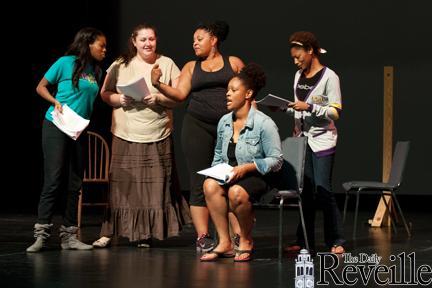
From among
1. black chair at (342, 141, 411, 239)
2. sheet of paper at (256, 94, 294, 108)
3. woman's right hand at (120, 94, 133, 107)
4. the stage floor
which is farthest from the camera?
black chair at (342, 141, 411, 239)

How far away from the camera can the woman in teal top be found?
5250mm

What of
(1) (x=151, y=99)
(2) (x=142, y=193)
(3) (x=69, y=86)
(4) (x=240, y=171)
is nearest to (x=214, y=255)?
(4) (x=240, y=171)

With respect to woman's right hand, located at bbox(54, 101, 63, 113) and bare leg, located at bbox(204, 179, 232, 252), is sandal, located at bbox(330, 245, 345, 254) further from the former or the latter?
woman's right hand, located at bbox(54, 101, 63, 113)

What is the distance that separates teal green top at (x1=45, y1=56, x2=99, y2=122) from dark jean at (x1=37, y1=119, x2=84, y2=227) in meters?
0.12

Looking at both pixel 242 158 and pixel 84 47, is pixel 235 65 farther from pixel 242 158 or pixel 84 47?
pixel 84 47

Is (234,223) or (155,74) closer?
(155,74)

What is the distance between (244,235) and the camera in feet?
16.1

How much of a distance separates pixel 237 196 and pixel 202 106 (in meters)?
0.74

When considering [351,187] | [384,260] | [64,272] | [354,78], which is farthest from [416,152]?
[64,272]

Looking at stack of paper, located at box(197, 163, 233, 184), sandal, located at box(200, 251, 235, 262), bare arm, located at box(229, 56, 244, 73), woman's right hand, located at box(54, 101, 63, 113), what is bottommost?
sandal, located at box(200, 251, 235, 262)

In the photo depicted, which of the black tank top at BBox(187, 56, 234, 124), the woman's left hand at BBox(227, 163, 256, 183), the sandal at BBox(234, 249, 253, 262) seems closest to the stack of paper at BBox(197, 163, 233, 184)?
the woman's left hand at BBox(227, 163, 256, 183)

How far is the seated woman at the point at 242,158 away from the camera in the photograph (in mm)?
4852

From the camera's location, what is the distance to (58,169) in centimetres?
525

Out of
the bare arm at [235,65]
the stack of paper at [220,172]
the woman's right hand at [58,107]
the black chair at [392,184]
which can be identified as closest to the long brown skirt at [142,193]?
the woman's right hand at [58,107]
